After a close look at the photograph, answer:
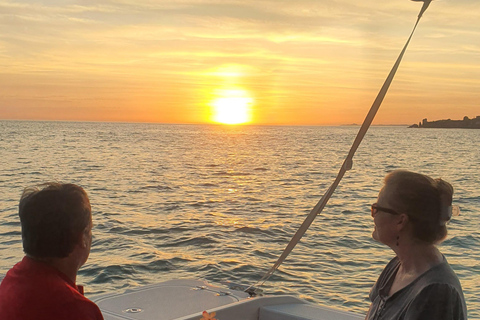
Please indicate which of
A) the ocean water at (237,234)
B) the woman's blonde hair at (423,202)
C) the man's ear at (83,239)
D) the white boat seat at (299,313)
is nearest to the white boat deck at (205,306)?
the white boat seat at (299,313)

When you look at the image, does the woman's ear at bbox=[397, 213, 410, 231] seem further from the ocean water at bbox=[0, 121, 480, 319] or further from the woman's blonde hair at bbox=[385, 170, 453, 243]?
the ocean water at bbox=[0, 121, 480, 319]

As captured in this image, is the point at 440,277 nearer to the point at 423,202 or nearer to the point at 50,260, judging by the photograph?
the point at 423,202

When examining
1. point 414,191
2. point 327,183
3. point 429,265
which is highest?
point 414,191

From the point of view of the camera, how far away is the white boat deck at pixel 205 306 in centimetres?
355

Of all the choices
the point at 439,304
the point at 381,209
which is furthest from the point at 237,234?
the point at 439,304

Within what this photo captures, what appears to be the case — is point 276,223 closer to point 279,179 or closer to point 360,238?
point 360,238

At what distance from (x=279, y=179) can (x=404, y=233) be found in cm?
2359

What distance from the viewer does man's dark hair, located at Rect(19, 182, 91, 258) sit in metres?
1.67

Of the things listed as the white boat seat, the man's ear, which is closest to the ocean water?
the white boat seat

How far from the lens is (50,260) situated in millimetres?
1705

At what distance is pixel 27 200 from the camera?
1.69 m

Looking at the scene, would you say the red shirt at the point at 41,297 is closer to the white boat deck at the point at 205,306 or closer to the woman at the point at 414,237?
the woman at the point at 414,237

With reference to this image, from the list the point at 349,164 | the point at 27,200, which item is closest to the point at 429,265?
the point at 349,164

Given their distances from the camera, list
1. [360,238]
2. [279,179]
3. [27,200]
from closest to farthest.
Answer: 1. [27,200]
2. [360,238]
3. [279,179]
